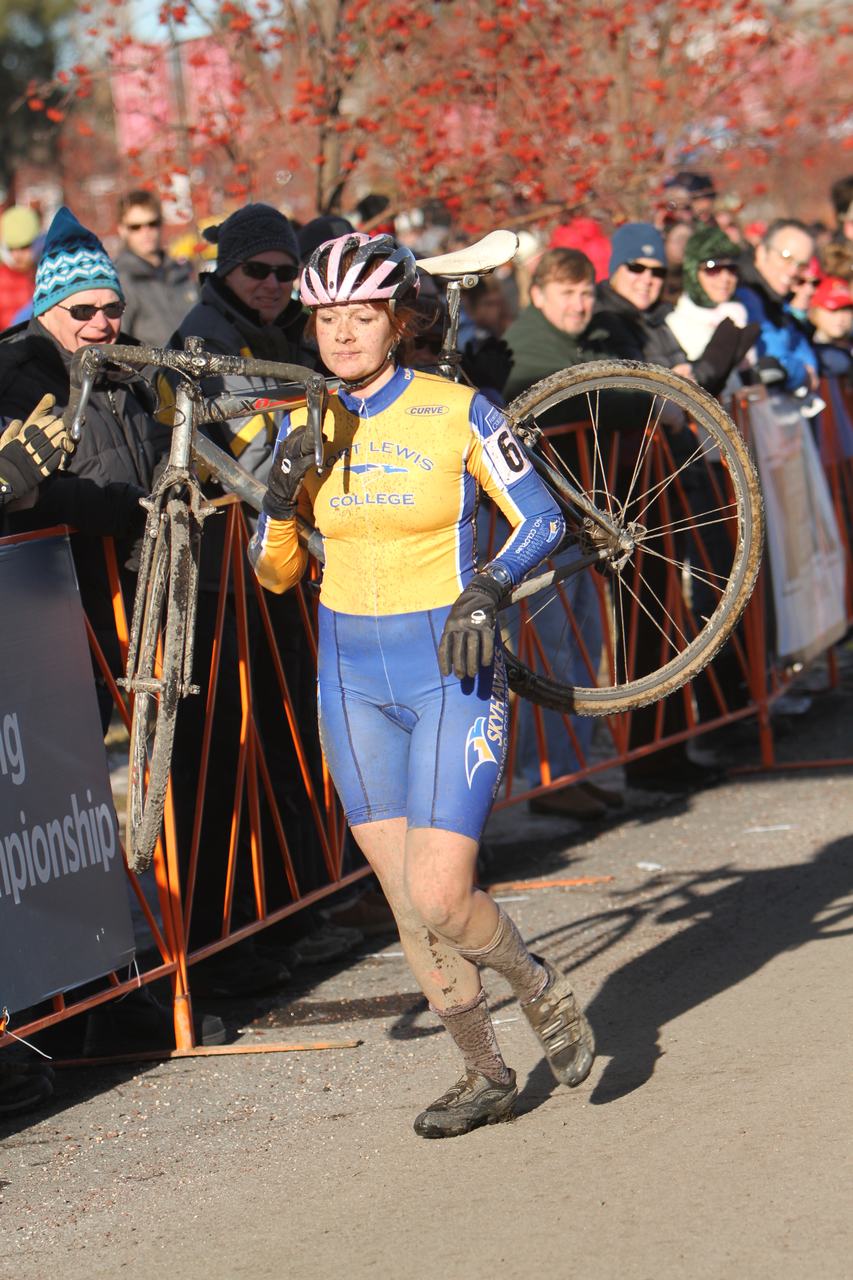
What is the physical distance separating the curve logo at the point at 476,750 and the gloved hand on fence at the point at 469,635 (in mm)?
209

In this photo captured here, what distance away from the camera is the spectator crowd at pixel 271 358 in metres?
5.87

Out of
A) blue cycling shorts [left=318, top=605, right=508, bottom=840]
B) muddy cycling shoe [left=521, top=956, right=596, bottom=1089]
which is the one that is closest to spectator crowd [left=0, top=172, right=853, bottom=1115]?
blue cycling shorts [left=318, top=605, right=508, bottom=840]

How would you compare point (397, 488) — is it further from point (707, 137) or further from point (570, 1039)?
point (707, 137)

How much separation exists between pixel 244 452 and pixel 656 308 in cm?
350

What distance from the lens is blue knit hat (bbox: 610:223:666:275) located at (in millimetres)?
8828

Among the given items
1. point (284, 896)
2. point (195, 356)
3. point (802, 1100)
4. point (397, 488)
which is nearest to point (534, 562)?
point (397, 488)

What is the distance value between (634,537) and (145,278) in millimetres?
5670

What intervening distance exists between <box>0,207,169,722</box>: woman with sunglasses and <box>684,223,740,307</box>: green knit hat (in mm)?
4068

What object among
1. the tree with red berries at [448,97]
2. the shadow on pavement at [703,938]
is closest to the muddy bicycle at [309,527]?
the shadow on pavement at [703,938]

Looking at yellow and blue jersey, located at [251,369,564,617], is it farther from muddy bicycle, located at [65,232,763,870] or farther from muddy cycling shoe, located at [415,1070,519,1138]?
muddy cycling shoe, located at [415,1070,519,1138]

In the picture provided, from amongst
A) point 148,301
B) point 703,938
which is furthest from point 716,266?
point 703,938

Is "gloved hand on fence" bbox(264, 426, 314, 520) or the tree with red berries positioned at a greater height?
the tree with red berries

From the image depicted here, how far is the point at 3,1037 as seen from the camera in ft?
17.6

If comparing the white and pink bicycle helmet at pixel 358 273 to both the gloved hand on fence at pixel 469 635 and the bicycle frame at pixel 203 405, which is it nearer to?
the bicycle frame at pixel 203 405
